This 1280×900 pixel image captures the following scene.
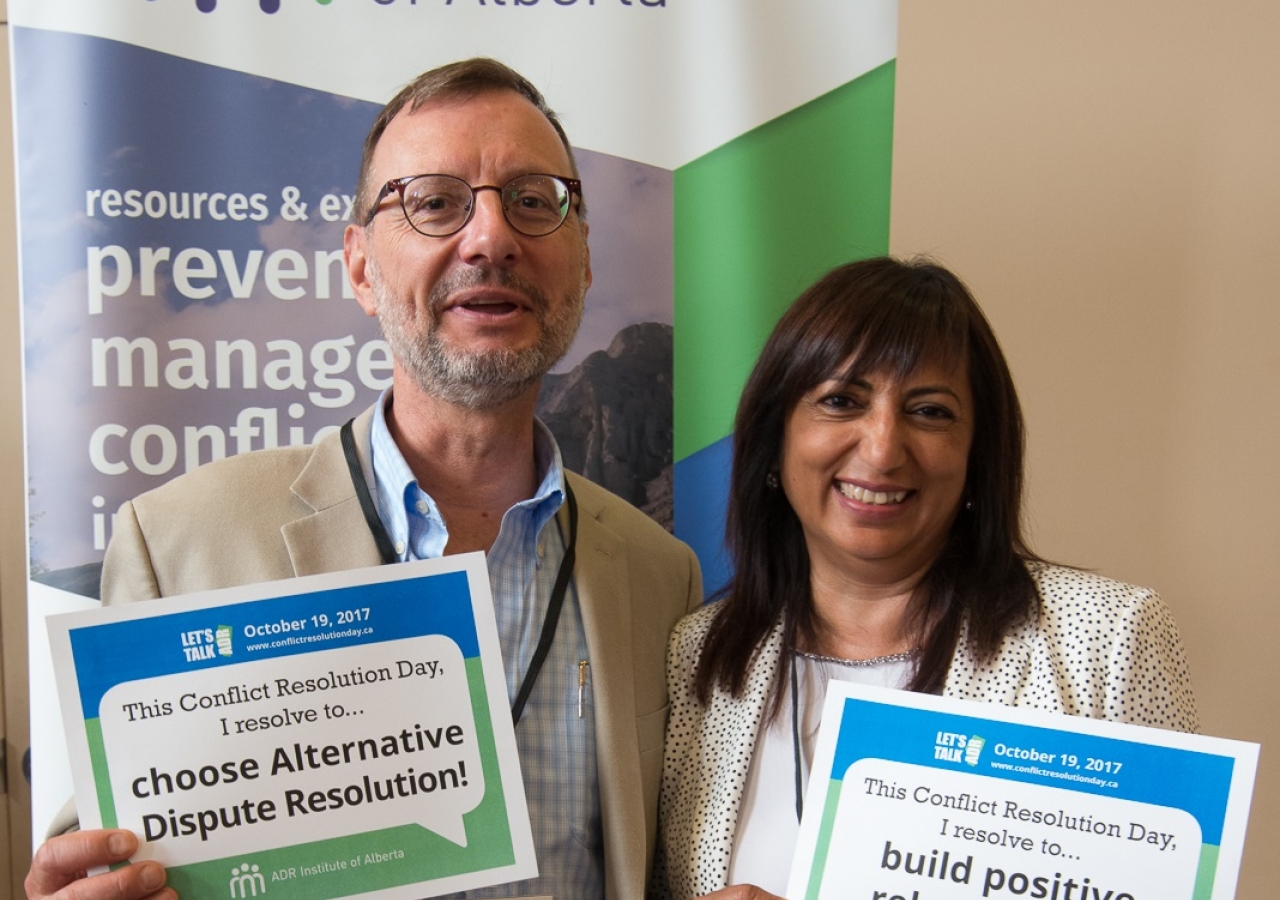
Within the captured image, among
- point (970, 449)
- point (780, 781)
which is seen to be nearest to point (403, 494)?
point (780, 781)

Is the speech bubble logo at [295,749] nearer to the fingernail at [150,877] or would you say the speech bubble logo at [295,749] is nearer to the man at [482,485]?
the fingernail at [150,877]

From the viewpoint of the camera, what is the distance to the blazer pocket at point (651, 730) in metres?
2.25

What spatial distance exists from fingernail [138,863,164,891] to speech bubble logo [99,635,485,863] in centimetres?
3

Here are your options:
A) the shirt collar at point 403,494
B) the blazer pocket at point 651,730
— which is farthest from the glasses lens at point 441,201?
the blazer pocket at point 651,730

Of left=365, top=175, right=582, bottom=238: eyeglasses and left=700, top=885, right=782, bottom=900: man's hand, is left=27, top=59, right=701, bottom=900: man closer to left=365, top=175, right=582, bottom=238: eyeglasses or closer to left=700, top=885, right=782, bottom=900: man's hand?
left=365, top=175, right=582, bottom=238: eyeglasses

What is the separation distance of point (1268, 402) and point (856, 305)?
205cm

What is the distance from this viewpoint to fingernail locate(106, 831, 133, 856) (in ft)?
5.32

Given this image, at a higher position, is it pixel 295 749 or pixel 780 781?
pixel 295 749

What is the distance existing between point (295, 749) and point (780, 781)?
92 centimetres

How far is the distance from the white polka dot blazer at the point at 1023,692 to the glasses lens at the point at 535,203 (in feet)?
3.15

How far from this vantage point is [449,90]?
2.25 m

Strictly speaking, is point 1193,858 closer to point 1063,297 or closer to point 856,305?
point 856,305

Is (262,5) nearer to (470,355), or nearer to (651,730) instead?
(470,355)

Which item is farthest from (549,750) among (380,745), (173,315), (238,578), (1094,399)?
(1094,399)
